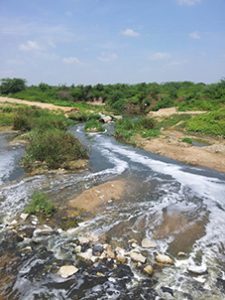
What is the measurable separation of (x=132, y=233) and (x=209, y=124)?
64.6ft

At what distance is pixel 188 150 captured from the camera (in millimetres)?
20656

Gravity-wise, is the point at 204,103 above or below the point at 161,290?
above

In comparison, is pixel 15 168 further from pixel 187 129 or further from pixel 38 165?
pixel 187 129

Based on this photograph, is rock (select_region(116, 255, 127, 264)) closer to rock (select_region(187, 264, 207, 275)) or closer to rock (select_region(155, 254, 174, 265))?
rock (select_region(155, 254, 174, 265))

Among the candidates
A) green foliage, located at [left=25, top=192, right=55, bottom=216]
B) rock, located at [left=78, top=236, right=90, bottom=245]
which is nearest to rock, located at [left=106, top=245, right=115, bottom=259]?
rock, located at [left=78, top=236, right=90, bottom=245]

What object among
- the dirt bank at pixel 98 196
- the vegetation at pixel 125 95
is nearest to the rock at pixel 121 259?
the dirt bank at pixel 98 196

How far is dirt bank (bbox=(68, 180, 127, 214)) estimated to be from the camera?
1173 centimetres

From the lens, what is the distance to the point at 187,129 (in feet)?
92.9

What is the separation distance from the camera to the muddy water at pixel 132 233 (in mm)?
7328

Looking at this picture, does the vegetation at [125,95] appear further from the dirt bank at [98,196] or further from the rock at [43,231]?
the rock at [43,231]

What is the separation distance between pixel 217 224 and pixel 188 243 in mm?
1744

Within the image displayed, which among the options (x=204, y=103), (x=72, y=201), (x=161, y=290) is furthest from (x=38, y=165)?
(x=204, y=103)

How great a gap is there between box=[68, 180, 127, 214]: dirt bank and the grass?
10564 millimetres

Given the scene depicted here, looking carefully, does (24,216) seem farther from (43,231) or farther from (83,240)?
(83,240)
